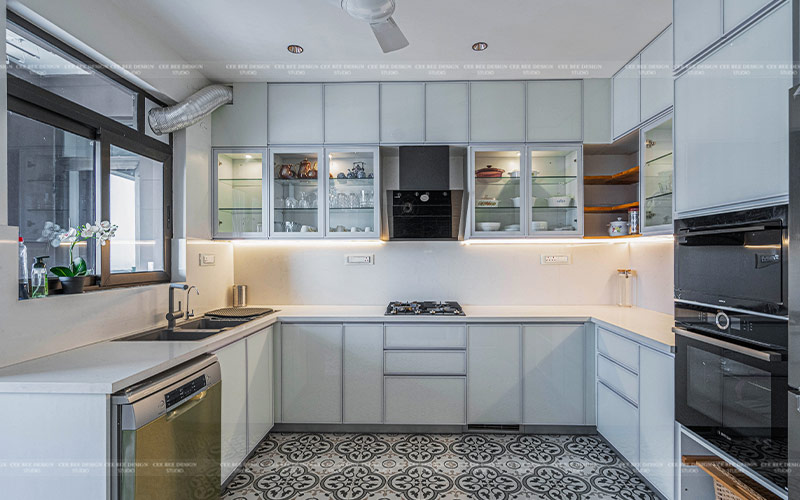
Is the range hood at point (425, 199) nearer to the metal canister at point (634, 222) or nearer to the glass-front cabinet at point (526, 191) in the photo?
the glass-front cabinet at point (526, 191)

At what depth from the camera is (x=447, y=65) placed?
2.83 m

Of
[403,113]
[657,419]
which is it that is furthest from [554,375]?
[403,113]

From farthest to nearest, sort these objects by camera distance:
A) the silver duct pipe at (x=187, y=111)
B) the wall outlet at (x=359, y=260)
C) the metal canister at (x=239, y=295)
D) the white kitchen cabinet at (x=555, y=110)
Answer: the wall outlet at (x=359, y=260)
the metal canister at (x=239, y=295)
the white kitchen cabinet at (x=555, y=110)
the silver duct pipe at (x=187, y=111)

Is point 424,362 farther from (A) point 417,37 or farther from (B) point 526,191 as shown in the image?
(A) point 417,37

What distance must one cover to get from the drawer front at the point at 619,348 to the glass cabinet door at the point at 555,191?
850mm

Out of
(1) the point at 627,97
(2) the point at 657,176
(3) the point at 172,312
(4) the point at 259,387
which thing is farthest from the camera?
(1) the point at 627,97

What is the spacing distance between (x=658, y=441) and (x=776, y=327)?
3.35 feet

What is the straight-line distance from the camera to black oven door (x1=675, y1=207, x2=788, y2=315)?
4.35 feet

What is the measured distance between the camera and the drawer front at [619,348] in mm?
2244

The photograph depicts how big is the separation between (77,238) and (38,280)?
289 millimetres

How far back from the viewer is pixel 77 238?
6.22ft

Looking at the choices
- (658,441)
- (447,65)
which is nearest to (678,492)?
(658,441)

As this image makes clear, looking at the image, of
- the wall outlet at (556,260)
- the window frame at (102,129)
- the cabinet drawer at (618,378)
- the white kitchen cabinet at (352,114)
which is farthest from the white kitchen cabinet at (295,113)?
the cabinet drawer at (618,378)

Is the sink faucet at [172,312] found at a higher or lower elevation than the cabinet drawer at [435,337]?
higher
